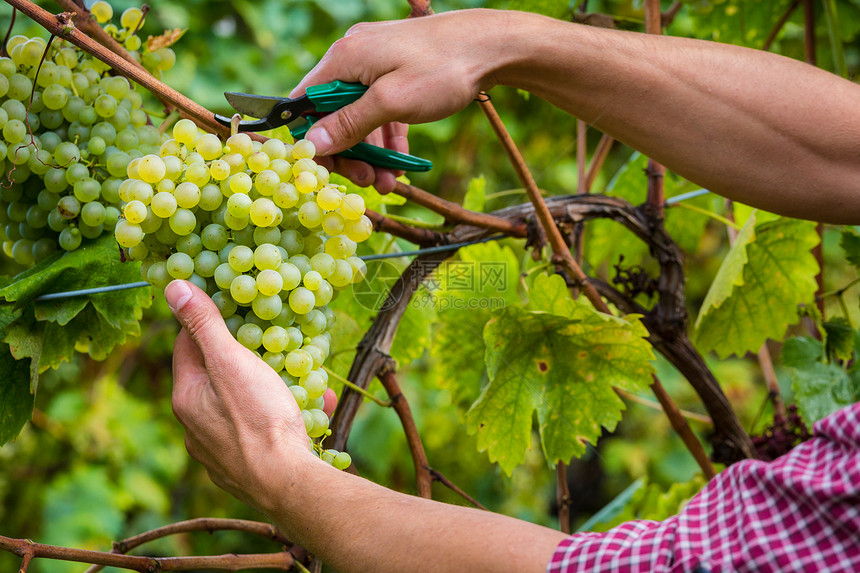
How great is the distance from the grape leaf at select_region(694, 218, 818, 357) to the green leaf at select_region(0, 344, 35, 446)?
74cm

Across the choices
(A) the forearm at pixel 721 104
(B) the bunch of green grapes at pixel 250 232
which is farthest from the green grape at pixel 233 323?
(A) the forearm at pixel 721 104

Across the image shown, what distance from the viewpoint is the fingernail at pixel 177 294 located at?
17.8 inches

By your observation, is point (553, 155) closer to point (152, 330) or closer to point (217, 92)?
point (217, 92)

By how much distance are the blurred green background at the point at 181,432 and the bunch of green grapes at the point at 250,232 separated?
971 mm

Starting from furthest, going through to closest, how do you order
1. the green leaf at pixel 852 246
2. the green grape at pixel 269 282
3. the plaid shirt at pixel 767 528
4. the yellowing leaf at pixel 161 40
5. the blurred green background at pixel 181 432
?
the blurred green background at pixel 181 432 < the green leaf at pixel 852 246 < the yellowing leaf at pixel 161 40 < the green grape at pixel 269 282 < the plaid shirt at pixel 767 528

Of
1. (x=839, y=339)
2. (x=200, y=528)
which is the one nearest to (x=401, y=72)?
(x=200, y=528)

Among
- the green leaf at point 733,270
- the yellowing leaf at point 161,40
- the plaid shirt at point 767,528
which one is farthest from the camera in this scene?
the green leaf at point 733,270

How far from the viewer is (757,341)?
0.92 m

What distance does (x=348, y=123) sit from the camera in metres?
0.53

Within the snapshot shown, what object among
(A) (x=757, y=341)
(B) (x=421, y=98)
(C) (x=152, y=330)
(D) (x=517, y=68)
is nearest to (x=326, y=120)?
(B) (x=421, y=98)

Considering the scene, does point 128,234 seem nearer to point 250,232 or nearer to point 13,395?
point 250,232

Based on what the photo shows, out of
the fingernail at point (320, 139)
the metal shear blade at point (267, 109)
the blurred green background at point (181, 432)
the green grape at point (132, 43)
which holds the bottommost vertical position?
the blurred green background at point (181, 432)

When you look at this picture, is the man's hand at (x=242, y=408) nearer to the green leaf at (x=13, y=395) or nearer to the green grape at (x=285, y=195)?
the green grape at (x=285, y=195)

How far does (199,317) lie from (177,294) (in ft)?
0.07
